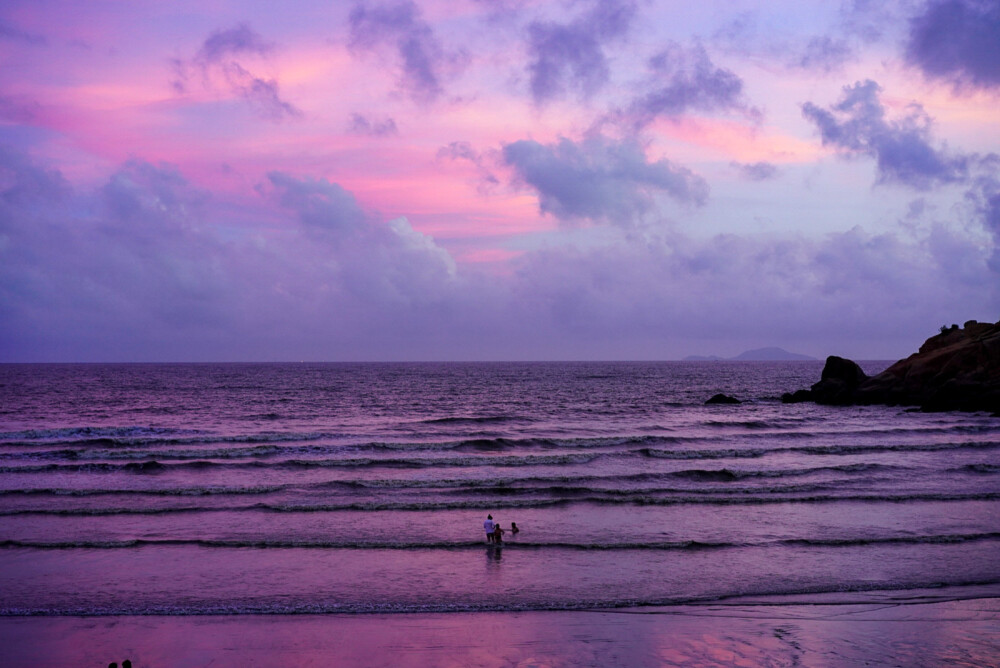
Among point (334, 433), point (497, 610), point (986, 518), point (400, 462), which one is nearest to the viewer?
point (497, 610)

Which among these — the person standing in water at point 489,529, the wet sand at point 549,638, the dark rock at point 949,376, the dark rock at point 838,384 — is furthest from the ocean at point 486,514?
the dark rock at point 838,384

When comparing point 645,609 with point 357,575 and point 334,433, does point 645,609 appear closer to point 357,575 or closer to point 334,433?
point 357,575

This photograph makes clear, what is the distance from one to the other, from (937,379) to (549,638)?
52.9 meters

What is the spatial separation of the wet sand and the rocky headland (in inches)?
1646

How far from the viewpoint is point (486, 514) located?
22219mm

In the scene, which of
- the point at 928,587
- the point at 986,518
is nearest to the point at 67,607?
→ the point at 928,587

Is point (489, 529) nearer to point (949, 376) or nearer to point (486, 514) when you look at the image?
point (486, 514)

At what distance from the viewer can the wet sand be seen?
38.9 feet

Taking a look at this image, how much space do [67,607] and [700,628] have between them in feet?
43.8

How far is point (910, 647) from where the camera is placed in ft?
39.8

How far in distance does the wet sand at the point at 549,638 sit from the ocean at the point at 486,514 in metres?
0.54

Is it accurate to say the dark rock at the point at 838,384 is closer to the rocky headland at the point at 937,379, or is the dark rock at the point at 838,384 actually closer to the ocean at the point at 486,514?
the rocky headland at the point at 937,379

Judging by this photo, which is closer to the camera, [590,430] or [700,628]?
[700,628]

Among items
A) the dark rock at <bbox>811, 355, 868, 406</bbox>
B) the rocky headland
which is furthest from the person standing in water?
the dark rock at <bbox>811, 355, 868, 406</bbox>
